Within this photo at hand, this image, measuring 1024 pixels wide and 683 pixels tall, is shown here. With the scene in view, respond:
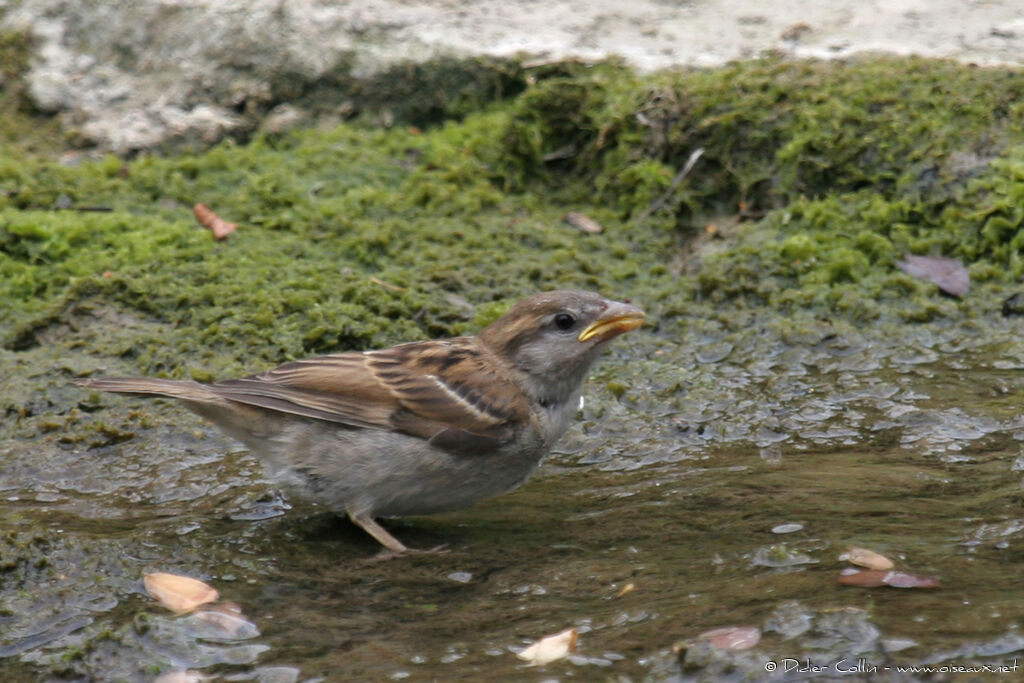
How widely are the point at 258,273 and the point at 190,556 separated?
9.23ft

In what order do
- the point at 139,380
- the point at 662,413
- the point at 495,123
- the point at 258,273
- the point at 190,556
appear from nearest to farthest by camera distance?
the point at 190,556 → the point at 139,380 → the point at 662,413 → the point at 258,273 → the point at 495,123

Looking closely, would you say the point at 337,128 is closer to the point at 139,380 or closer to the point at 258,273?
the point at 258,273

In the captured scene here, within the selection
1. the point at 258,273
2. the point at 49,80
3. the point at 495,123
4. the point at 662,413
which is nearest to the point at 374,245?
the point at 258,273

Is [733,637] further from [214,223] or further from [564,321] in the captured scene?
[214,223]

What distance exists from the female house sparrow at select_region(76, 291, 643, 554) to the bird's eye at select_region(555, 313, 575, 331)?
0.59ft

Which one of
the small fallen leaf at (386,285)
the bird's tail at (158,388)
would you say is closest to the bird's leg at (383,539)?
the bird's tail at (158,388)

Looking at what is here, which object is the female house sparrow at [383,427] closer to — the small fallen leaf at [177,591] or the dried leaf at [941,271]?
the small fallen leaf at [177,591]

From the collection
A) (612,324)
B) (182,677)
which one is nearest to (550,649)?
(182,677)

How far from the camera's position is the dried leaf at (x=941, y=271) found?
276 inches

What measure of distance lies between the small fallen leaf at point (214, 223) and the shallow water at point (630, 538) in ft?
5.49

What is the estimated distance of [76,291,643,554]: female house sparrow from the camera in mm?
5129

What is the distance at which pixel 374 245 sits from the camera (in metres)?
7.57

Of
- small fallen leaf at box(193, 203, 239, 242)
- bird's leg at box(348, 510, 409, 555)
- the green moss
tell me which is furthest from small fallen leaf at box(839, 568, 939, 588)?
small fallen leaf at box(193, 203, 239, 242)

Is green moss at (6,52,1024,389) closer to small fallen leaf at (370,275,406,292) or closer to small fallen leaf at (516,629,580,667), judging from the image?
small fallen leaf at (370,275,406,292)
